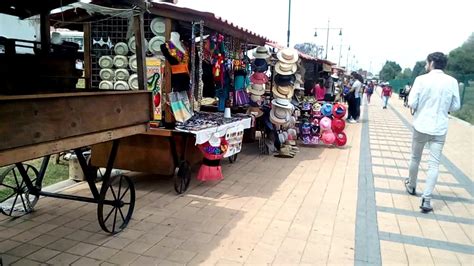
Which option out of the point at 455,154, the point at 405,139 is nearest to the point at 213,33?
the point at 455,154

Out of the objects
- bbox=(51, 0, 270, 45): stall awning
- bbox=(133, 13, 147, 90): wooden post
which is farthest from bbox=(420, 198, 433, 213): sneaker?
bbox=(133, 13, 147, 90): wooden post

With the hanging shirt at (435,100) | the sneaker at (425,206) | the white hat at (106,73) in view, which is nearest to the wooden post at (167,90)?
the white hat at (106,73)

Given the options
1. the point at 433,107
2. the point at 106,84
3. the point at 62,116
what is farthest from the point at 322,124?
the point at 62,116

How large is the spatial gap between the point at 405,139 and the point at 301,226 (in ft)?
26.7

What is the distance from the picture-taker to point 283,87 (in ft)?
24.8

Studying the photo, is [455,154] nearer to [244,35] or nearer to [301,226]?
[244,35]

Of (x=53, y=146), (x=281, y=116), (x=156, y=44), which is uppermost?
(x=156, y=44)

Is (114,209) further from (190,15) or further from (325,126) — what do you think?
(325,126)

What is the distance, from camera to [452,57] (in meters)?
42.8

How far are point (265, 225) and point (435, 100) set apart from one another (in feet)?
8.67

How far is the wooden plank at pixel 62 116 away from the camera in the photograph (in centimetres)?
212

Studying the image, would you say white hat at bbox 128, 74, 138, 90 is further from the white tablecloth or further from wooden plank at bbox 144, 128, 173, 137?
the white tablecloth

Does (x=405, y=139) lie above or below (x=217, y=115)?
below

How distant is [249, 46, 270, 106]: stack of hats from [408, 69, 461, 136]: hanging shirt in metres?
3.27
